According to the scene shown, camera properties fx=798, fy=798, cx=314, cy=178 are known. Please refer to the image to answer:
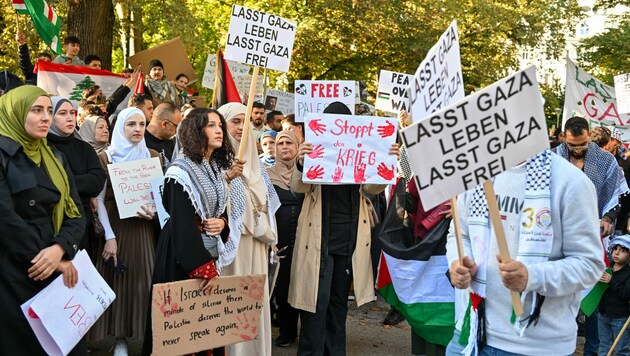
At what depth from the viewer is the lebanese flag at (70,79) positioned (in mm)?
10203

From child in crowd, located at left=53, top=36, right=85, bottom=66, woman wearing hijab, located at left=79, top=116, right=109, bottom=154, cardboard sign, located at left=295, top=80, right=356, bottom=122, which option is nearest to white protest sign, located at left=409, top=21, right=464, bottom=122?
woman wearing hijab, located at left=79, top=116, right=109, bottom=154

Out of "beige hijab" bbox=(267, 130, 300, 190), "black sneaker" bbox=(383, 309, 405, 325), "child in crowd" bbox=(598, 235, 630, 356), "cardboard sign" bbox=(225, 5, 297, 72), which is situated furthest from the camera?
"black sneaker" bbox=(383, 309, 405, 325)

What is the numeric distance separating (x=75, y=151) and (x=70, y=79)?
15.5ft

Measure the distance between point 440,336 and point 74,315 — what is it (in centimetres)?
307

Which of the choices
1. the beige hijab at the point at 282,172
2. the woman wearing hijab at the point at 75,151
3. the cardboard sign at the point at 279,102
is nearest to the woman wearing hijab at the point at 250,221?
the beige hijab at the point at 282,172

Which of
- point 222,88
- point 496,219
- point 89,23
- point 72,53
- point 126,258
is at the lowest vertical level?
point 126,258

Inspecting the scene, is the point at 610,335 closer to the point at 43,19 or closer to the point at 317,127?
the point at 317,127

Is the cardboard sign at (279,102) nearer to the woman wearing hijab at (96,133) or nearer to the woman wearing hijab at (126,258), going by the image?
the woman wearing hijab at (96,133)

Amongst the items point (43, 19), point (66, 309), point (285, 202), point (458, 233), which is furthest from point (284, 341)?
point (43, 19)

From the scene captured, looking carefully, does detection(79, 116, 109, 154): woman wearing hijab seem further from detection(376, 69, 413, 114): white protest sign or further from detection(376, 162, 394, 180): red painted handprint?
detection(376, 69, 413, 114): white protest sign

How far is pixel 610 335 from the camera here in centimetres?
718

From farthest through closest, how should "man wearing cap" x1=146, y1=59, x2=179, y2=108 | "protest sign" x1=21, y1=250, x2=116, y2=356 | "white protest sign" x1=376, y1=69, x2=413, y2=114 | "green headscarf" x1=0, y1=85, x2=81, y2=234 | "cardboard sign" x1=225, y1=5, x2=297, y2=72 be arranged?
"man wearing cap" x1=146, y1=59, x2=179, y2=108, "white protest sign" x1=376, y1=69, x2=413, y2=114, "cardboard sign" x1=225, y1=5, x2=297, y2=72, "green headscarf" x1=0, y1=85, x2=81, y2=234, "protest sign" x1=21, y1=250, x2=116, y2=356

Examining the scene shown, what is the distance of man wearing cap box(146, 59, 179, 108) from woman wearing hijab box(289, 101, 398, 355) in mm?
4863

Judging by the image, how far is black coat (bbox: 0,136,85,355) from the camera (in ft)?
15.0
